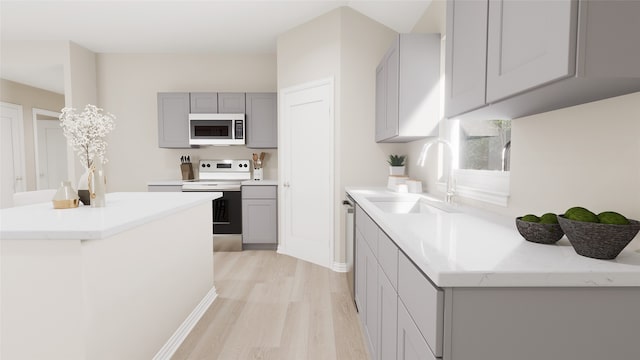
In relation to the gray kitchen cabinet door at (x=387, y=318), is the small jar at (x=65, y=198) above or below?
above

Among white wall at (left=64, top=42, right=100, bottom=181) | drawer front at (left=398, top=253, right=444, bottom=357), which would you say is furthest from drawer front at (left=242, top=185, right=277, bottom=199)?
drawer front at (left=398, top=253, right=444, bottom=357)

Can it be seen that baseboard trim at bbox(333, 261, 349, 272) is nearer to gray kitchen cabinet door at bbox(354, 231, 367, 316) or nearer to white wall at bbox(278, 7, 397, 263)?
white wall at bbox(278, 7, 397, 263)

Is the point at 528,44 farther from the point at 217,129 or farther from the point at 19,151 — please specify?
the point at 19,151

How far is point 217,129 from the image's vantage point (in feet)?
15.3

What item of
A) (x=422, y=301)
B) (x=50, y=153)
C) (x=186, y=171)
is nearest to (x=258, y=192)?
(x=186, y=171)

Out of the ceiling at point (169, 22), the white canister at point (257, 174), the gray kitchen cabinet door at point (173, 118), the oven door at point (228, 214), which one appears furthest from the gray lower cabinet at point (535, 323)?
the gray kitchen cabinet door at point (173, 118)

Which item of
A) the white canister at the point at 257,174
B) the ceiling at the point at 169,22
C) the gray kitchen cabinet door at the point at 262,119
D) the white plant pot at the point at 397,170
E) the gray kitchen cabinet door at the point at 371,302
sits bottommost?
the gray kitchen cabinet door at the point at 371,302

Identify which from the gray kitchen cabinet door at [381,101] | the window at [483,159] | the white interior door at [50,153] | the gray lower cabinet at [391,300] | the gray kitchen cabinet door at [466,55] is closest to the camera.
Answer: the gray lower cabinet at [391,300]

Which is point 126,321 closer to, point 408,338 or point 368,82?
point 408,338

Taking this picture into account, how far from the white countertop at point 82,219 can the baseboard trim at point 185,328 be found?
2.72 feet

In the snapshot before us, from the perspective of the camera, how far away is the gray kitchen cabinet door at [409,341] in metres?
0.94

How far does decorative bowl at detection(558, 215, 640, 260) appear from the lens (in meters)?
0.85

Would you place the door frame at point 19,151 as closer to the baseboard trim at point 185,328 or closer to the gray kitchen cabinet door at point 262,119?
the gray kitchen cabinet door at point 262,119

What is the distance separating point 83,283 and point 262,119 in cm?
362
